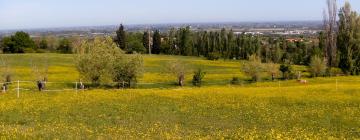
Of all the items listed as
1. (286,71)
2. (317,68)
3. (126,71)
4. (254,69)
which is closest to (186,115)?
(126,71)

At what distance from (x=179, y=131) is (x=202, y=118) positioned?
7.01 metres

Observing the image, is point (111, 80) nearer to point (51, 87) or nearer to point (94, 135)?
point (51, 87)

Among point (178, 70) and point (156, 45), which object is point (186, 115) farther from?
point (156, 45)

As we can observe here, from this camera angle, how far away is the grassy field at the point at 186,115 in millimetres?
29861

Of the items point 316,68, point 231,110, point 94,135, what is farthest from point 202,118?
point 316,68

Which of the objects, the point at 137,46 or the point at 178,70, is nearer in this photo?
the point at 178,70

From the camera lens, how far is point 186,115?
4006 centimetres

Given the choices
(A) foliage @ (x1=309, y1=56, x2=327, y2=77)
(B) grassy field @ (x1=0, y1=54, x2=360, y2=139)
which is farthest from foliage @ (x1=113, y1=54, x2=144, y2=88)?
(A) foliage @ (x1=309, y1=56, x2=327, y2=77)

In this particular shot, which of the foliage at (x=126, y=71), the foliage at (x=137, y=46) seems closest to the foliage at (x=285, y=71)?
the foliage at (x=126, y=71)

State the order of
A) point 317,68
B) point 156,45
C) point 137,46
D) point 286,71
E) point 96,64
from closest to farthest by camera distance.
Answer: point 96,64, point 286,71, point 317,68, point 137,46, point 156,45

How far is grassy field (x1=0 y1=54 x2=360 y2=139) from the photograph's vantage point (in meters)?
29.9

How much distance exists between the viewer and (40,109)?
41.3m

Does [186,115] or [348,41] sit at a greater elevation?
[348,41]

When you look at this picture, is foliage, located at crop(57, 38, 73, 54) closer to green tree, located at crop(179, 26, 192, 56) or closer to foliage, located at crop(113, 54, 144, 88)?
green tree, located at crop(179, 26, 192, 56)
